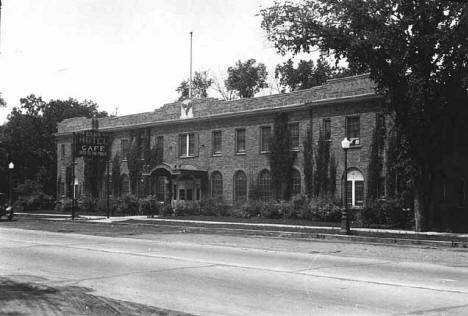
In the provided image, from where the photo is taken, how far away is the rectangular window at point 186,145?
45003 millimetres

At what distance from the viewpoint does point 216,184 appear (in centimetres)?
4284

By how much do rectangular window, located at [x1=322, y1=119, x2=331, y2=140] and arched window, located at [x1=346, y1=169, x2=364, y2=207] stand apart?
2.79 metres

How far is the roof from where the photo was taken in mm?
34719

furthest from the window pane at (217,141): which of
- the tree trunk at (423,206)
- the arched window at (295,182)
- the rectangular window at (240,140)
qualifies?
the tree trunk at (423,206)

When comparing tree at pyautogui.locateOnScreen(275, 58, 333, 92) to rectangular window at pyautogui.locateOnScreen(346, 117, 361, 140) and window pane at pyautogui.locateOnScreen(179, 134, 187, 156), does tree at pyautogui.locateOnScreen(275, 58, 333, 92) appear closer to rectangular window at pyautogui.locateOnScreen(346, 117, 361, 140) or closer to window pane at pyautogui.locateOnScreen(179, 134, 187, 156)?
window pane at pyautogui.locateOnScreen(179, 134, 187, 156)

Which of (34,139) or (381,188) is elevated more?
(34,139)

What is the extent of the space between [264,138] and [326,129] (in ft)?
17.0

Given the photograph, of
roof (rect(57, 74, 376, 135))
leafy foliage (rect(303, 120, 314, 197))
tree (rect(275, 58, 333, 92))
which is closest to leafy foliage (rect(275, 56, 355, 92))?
tree (rect(275, 58, 333, 92))

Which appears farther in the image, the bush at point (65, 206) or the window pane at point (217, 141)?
the bush at point (65, 206)

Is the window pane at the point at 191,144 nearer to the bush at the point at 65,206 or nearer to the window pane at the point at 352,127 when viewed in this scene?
the bush at the point at 65,206

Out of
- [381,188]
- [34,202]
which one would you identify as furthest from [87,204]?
[381,188]

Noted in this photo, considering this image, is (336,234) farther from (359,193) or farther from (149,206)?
(149,206)

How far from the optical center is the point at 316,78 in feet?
202

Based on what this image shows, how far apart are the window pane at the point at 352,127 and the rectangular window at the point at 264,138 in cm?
639
